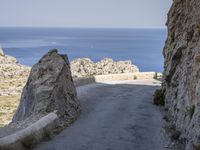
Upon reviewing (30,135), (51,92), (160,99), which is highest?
(51,92)

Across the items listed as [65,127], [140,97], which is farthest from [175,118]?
[140,97]

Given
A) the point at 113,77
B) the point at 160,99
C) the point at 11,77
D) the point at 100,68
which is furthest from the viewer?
the point at 11,77

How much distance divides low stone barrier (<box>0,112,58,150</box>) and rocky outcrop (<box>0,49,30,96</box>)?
3595 cm

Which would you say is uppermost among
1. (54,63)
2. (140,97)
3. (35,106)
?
(54,63)

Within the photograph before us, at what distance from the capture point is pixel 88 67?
61.6 m

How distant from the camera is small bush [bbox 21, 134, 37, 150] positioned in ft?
50.9

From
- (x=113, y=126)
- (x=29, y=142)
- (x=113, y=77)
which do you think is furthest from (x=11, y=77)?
(x=29, y=142)

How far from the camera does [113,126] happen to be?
21031 mm

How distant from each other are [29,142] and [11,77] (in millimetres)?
57828

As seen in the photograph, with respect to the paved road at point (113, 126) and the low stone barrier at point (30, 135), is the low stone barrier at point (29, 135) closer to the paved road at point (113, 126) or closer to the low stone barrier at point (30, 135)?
the low stone barrier at point (30, 135)

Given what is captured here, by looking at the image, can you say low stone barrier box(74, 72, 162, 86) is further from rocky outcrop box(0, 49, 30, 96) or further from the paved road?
rocky outcrop box(0, 49, 30, 96)

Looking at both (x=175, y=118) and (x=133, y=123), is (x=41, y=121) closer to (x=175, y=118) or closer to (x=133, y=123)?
(x=133, y=123)

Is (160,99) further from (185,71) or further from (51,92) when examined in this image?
(51,92)

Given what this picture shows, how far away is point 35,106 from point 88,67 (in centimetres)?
4001
